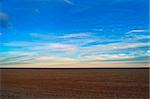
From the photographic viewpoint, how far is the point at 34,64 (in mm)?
8984

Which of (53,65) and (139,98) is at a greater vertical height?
(53,65)

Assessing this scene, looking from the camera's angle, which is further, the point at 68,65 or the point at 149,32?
the point at 68,65

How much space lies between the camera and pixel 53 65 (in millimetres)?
10727

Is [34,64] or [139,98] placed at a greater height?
[34,64]

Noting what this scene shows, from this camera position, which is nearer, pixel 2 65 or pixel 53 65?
pixel 2 65

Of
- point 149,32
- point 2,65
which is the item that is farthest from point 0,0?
point 149,32

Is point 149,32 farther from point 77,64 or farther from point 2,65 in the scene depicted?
point 77,64

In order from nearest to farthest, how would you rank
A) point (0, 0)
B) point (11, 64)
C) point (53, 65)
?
point (0, 0) < point (11, 64) < point (53, 65)

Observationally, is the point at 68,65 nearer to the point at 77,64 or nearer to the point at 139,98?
the point at 77,64

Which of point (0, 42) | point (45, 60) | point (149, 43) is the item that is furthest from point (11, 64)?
point (149, 43)

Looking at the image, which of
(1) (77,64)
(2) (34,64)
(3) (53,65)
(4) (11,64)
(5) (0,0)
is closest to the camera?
(5) (0,0)

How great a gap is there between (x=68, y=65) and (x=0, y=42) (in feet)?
13.6

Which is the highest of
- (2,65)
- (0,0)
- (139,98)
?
(0,0)

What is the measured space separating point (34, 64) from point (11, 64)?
6.15 ft
